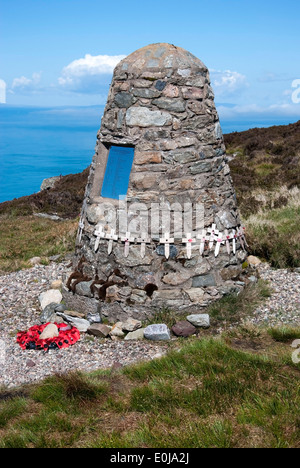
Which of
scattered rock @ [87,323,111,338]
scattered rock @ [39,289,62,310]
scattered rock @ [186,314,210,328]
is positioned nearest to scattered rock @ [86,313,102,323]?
scattered rock @ [87,323,111,338]

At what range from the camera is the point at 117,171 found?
26.2 ft

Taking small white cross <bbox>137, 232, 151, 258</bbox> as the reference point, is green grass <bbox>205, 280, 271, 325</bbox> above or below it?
below

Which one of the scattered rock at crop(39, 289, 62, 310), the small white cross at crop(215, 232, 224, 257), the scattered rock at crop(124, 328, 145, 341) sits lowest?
the scattered rock at crop(124, 328, 145, 341)

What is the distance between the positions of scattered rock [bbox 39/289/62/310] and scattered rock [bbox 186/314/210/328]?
2724mm

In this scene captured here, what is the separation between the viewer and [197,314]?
7594mm

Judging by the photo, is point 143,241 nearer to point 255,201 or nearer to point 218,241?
point 218,241

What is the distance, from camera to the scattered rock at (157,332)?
707 centimetres

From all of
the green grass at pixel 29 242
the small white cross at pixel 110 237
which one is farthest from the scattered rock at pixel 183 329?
the green grass at pixel 29 242

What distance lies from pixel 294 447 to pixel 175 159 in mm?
4942

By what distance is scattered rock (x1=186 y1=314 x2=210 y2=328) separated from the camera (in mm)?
7352

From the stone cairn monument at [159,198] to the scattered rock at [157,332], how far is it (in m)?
0.51

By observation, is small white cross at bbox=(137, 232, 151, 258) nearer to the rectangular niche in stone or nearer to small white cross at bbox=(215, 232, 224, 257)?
the rectangular niche in stone

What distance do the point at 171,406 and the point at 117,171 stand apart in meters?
4.59
